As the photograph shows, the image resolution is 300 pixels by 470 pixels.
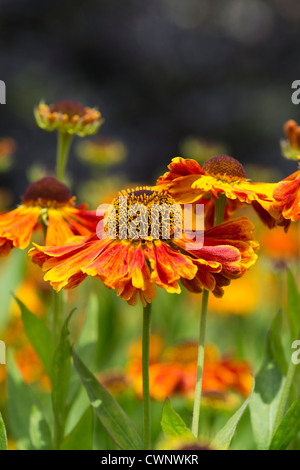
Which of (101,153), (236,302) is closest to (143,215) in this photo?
A: (236,302)

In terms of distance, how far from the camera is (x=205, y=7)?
4641 mm

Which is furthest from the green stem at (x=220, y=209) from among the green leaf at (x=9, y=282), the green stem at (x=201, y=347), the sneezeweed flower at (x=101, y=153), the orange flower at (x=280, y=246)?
the sneezeweed flower at (x=101, y=153)

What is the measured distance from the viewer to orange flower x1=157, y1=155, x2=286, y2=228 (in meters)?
0.61

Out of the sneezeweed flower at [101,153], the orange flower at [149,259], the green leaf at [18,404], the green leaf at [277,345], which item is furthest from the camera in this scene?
the sneezeweed flower at [101,153]

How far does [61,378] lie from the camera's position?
0.73 metres

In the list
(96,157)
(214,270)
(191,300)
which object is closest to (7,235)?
(214,270)

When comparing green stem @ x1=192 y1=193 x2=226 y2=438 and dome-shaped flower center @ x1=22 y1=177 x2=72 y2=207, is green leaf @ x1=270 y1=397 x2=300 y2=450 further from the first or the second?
dome-shaped flower center @ x1=22 y1=177 x2=72 y2=207

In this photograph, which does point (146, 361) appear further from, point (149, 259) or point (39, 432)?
point (39, 432)

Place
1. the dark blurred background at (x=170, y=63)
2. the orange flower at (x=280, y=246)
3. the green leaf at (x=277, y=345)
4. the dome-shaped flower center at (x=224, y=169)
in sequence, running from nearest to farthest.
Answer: the dome-shaped flower center at (x=224, y=169) < the green leaf at (x=277, y=345) < the orange flower at (x=280, y=246) < the dark blurred background at (x=170, y=63)

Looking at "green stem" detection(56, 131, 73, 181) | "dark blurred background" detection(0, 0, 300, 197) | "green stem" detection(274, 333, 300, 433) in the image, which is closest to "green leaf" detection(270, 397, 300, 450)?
"green stem" detection(274, 333, 300, 433)

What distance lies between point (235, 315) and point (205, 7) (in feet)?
11.5

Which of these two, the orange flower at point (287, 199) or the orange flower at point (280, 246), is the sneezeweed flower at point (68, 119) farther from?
the orange flower at point (280, 246)

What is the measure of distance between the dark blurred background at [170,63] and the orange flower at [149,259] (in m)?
3.76

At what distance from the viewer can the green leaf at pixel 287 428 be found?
0.64m
